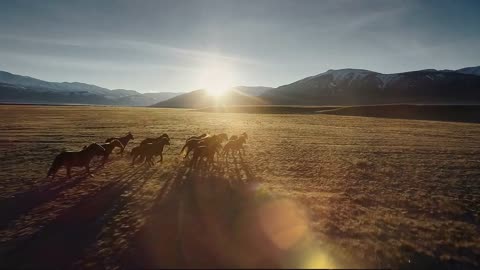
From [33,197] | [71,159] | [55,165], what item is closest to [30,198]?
[33,197]

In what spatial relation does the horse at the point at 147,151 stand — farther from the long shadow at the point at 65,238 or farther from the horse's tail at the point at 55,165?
the long shadow at the point at 65,238

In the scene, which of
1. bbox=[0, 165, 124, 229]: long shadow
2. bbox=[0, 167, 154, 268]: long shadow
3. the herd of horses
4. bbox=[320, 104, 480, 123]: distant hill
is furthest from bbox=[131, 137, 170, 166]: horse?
bbox=[320, 104, 480, 123]: distant hill

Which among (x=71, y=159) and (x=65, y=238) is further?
(x=71, y=159)

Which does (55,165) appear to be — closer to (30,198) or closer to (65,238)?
(30,198)

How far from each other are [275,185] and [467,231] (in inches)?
282

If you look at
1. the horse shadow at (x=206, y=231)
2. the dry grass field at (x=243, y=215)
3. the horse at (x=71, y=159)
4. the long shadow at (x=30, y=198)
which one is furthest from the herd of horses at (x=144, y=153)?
the horse shadow at (x=206, y=231)

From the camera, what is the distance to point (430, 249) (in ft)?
27.4

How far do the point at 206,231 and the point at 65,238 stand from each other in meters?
4.05

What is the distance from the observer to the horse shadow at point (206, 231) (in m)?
7.70

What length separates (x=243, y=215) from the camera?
10477 mm

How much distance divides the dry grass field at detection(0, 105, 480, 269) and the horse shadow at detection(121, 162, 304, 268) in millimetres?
38

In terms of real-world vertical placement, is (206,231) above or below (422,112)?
below

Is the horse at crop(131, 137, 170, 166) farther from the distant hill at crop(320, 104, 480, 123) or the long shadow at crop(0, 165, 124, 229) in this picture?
the distant hill at crop(320, 104, 480, 123)

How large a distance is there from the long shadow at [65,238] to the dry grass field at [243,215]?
0.12ft
